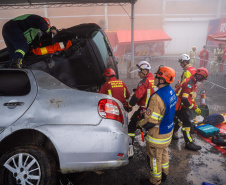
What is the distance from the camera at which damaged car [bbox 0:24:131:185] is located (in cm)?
221

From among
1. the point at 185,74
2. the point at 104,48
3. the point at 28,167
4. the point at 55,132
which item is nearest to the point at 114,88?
the point at 104,48

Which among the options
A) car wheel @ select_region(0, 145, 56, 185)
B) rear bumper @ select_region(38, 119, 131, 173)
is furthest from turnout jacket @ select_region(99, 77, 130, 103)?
car wheel @ select_region(0, 145, 56, 185)

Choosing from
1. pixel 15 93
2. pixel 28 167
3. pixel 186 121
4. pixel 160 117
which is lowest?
pixel 186 121

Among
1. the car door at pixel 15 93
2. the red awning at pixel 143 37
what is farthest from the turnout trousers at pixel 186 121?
the red awning at pixel 143 37

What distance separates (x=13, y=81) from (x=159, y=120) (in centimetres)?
195

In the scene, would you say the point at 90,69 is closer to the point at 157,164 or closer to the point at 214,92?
the point at 157,164

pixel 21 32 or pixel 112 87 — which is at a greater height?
pixel 21 32

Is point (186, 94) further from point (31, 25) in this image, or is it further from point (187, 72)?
point (31, 25)

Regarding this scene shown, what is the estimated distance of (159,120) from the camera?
2600mm

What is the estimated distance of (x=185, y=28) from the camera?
2616 cm

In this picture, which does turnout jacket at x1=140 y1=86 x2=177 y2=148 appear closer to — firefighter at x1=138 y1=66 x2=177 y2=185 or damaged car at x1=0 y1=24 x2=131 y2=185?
firefighter at x1=138 y1=66 x2=177 y2=185

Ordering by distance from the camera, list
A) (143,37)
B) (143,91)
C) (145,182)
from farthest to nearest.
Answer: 1. (143,37)
2. (143,91)
3. (145,182)

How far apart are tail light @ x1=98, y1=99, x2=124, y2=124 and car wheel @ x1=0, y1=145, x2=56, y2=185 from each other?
827mm

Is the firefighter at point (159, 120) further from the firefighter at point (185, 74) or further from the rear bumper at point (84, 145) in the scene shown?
the firefighter at point (185, 74)
